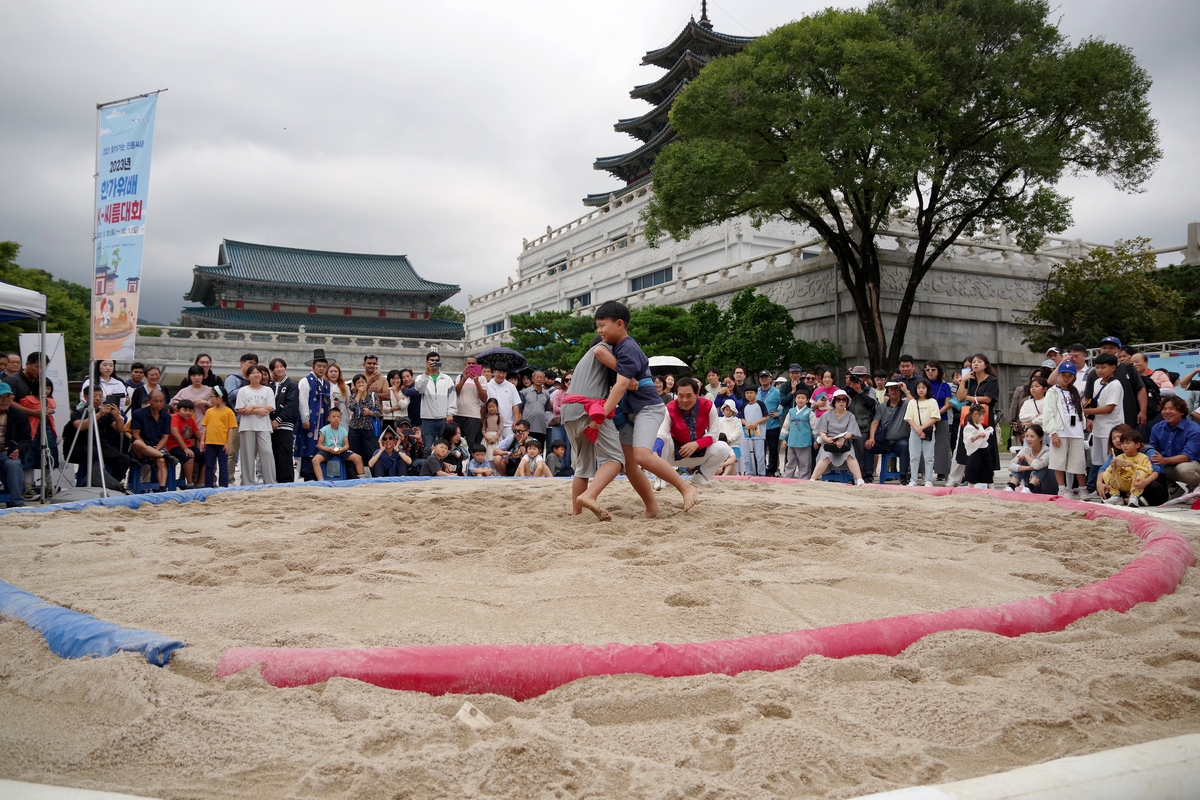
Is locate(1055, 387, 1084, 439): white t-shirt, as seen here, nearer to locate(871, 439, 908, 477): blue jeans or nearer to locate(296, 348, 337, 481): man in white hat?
locate(871, 439, 908, 477): blue jeans

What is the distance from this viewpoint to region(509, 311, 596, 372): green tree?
26125mm

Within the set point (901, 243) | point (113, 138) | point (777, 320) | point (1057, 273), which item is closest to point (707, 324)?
point (777, 320)

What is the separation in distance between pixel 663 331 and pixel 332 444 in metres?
13.1

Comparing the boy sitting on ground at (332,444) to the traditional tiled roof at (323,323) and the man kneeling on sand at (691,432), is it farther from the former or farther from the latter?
the traditional tiled roof at (323,323)

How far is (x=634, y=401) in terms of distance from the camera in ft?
17.1

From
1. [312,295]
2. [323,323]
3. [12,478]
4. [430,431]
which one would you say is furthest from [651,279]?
[12,478]

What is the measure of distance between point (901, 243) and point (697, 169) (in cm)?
738

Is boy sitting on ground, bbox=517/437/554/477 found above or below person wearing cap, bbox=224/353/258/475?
below

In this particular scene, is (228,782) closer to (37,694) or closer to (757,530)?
(37,694)

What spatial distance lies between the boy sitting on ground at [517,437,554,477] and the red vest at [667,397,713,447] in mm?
3831

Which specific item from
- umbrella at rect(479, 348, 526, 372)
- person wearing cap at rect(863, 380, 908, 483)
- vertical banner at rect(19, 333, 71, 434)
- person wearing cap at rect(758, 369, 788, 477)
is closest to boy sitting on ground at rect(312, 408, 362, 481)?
umbrella at rect(479, 348, 526, 372)

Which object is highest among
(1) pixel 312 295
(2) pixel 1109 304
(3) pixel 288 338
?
(1) pixel 312 295

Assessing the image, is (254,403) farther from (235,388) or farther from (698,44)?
(698,44)

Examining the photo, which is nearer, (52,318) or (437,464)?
(437,464)
